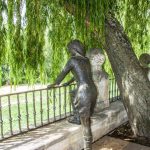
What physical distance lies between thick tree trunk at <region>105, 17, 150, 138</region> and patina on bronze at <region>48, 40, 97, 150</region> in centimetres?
102

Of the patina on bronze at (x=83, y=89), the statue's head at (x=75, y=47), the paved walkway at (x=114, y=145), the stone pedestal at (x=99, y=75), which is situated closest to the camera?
the patina on bronze at (x=83, y=89)

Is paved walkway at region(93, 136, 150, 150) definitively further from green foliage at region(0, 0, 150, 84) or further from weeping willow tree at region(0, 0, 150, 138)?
green foliage at region(0, 0, 150, 84)

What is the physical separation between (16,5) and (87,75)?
138 centimetres

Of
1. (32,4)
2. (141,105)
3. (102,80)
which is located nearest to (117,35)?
(102,80)

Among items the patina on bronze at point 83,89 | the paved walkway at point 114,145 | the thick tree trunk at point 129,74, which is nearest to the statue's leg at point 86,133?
the patina on bronze at point 83,89

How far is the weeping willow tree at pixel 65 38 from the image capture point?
353cm

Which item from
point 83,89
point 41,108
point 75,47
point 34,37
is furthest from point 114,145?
point 34,37

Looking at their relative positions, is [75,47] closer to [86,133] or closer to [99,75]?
[86,133]

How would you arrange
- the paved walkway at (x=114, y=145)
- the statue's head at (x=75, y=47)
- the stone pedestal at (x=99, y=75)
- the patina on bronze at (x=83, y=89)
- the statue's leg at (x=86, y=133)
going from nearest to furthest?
the patina on bronze at (x=83, y=89), the statue's leg at (x=86, y=133), the statue's head at (x=75, y=47), the paved walkway at (x=114, y=145), the stone pedestal at (x=99, y=75)

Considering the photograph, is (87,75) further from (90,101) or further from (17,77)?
(17,77)

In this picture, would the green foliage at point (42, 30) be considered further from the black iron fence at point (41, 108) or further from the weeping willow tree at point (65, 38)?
the black iron fence at point (41, 108)

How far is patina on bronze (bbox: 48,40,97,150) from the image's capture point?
10.9 feet

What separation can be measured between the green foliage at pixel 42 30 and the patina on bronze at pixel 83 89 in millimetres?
291

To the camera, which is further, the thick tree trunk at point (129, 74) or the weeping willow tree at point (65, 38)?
the thick tree trunk at point (129, 74)
